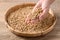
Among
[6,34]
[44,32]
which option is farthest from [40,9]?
[6,34]

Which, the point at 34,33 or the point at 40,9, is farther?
the point at 40,9

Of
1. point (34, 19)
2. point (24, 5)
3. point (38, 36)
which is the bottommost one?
point (38, 36)

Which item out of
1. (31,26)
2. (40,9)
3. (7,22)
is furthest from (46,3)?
(7,22)

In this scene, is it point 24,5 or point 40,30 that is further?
point 24,5

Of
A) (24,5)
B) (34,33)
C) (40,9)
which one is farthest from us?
(24,5)

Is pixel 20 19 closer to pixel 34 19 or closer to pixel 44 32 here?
pixel 34 19

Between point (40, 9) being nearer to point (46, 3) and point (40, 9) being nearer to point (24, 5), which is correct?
point (46, 3)

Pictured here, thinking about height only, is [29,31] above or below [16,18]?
below

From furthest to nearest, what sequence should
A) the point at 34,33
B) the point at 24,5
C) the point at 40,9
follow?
the point at 24,5
the point at 40,9
the point at 34,33

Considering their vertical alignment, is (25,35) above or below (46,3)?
below
